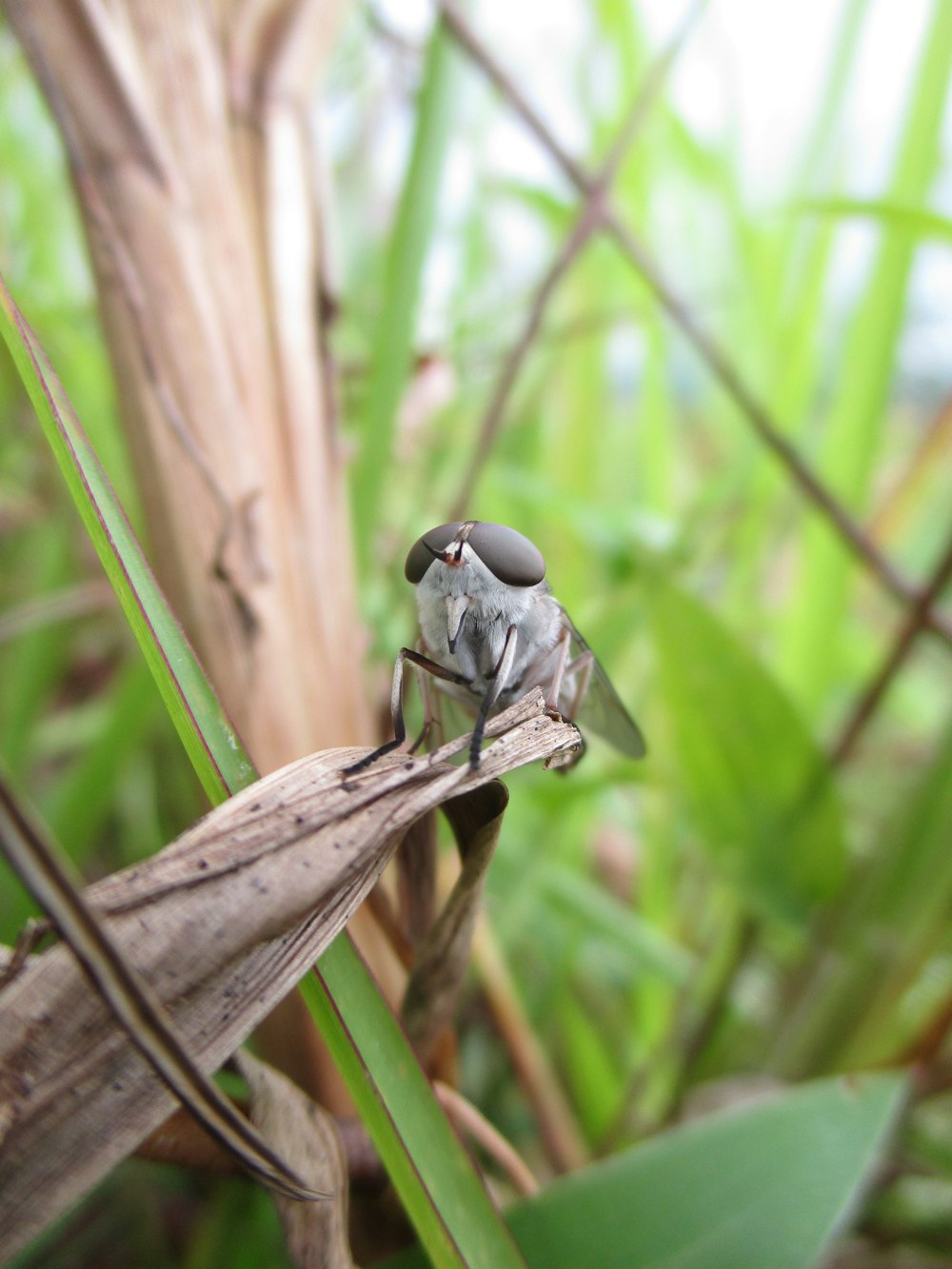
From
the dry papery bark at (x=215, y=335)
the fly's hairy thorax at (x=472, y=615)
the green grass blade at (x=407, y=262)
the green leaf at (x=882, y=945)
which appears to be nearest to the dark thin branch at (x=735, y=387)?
the green grass blade at (x=407, y=262)

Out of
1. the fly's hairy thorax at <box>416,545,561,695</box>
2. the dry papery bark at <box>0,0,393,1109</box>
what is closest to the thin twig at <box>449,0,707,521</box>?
the dry papery bark at <box>0,0,393,1109</box>

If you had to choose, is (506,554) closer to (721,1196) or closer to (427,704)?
(427,704)

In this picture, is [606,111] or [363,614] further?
[606,111]

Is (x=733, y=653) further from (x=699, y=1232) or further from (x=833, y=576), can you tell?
(x=699, y=1232)

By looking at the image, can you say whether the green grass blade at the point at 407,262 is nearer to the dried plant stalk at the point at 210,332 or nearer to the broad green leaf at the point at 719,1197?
the dried plant stalk at the point at 210,332

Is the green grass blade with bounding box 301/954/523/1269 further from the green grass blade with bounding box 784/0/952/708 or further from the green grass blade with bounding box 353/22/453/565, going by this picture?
the green grass blade with bounding box 784/0/952/708

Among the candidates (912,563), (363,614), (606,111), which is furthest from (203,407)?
(912,563)

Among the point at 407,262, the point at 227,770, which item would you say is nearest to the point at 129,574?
the point at 227,770
